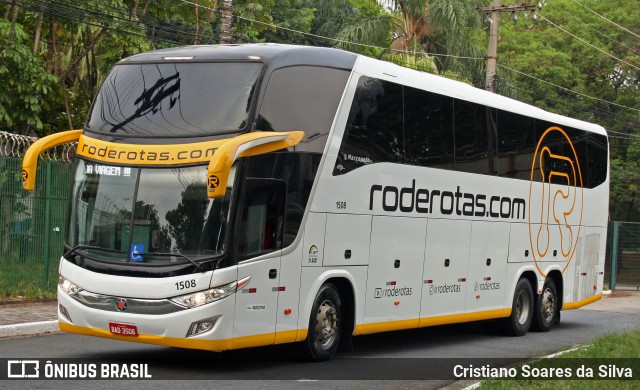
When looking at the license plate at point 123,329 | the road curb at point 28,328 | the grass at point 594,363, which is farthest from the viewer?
the road curb at point 28,328

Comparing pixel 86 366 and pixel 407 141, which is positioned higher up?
pixel 407 141

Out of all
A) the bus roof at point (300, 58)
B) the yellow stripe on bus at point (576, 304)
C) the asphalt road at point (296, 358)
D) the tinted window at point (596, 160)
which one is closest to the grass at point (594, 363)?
the asphalt road at point (296, 358)

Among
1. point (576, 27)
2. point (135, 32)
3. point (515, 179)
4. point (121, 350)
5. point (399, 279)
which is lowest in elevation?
point (121, 350)

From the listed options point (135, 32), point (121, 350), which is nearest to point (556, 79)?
point (135, 32)

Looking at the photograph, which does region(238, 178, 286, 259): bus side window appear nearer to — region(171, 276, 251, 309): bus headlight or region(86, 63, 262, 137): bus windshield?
region(171, 276, 251, 309): bus headlight

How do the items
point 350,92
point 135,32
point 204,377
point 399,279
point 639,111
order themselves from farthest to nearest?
point 639,111, point 135,32, point 399,279, point 350,92, point 204,377

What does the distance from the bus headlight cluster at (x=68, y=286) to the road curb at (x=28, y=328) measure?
2406 millimetres

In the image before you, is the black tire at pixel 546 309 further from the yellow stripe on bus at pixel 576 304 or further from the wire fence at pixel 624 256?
the wire fence at pixel 624 256

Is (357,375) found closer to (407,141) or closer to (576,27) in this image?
(407,141)

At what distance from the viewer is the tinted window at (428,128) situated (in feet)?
49.3

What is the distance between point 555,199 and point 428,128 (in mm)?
5136

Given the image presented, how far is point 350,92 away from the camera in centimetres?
1357

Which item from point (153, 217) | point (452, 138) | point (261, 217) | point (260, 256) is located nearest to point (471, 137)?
point (452, 138)

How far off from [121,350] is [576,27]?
4277 centimetres
